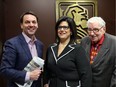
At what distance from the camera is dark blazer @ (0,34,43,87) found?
2267 millimetres

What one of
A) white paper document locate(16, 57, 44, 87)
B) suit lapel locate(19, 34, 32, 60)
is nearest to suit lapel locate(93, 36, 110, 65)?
white paper document locate(16, 57, 44, 87)

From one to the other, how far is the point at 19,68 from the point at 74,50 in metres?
0.53

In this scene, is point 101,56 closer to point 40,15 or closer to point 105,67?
point 105,67

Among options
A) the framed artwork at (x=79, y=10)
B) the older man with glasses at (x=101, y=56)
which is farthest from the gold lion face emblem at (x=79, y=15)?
the older man with glasses at (x=101, y=56)

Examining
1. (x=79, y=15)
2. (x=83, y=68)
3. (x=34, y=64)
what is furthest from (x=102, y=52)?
(x=79, y=15)

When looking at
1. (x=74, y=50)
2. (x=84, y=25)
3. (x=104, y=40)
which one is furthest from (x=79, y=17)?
(x=74, y=50)

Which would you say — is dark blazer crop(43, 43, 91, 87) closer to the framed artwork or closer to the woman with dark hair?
the woman with dark hair

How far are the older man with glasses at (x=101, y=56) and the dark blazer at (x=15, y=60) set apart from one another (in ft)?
2.01

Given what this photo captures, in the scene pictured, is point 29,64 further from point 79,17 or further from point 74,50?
point 79,17

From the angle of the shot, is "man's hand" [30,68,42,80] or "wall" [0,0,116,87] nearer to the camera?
"man's hand" [30,68,42,80]

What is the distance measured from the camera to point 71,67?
2.23 meters

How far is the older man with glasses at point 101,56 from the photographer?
2.40 m

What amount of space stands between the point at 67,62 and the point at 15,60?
0.47 meters

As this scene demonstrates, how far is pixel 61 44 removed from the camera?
94.1 inches
